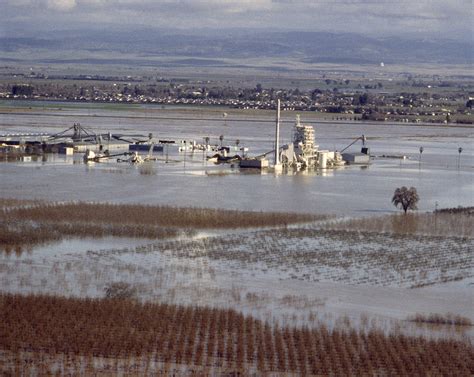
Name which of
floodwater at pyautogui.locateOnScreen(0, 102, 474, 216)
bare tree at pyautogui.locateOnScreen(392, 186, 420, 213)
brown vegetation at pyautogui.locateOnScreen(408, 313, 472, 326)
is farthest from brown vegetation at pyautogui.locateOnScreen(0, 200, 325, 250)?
brown vegetation at pyautogui.locateOnScreen(408, 313, 472, 326)

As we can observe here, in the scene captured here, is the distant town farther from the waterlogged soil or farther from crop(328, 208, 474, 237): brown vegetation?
the waterlogged soil

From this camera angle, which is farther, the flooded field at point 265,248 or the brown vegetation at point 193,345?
the flooded field at point 265,248

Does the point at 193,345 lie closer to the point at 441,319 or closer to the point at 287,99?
the point at 441,319

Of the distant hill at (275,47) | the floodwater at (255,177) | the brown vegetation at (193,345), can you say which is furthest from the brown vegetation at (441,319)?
the distant hill at (275,47)

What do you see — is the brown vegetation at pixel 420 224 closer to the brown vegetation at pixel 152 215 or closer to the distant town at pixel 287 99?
the brown vegetation at pixel 152 215

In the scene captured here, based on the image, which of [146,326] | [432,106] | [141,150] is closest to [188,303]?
[146,326]

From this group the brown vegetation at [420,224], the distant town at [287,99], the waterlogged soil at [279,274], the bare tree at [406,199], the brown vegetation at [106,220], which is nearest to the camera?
the waterlogged soil at [279,274]
